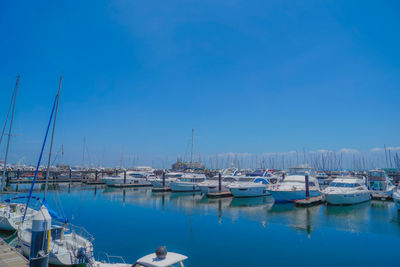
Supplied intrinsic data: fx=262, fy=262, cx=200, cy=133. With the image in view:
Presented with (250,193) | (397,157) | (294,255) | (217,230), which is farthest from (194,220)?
(397,157)

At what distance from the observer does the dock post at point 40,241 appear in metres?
9.23

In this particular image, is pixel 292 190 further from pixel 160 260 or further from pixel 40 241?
pixel 40 241

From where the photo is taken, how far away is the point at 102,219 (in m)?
27.8

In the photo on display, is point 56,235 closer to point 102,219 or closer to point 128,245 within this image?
point 128,245

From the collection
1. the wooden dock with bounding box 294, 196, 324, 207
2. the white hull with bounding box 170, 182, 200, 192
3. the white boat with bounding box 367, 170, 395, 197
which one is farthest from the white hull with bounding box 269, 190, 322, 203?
the white hull with bounding box 170, 182, 200, 192

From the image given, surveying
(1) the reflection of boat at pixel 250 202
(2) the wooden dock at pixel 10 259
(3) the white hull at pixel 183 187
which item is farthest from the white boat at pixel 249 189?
(2) the wooden dock at pixel 10 259

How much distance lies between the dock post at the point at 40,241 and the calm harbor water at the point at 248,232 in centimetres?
738

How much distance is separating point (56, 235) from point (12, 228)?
31.0 feet

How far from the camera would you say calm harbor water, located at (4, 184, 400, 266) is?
55.3 ft

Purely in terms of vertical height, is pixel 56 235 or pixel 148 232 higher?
pixel 56 235

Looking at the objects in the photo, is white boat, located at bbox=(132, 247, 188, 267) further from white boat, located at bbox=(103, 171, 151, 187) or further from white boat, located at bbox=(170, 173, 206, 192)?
white boat, located at bbox=(103, 171, 151, 187)

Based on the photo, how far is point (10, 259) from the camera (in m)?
11.3

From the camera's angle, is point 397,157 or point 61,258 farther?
point 397,157

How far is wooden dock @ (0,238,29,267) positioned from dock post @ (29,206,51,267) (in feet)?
7.30
